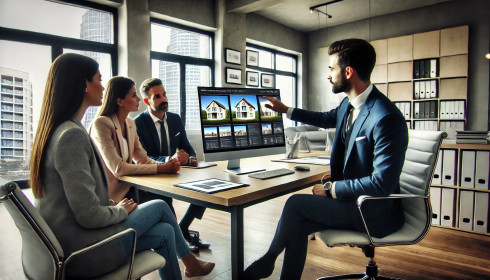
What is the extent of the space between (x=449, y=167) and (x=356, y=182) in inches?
82.3

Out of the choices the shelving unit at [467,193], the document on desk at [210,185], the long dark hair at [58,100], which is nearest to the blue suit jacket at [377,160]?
the document on desk at [210,185]

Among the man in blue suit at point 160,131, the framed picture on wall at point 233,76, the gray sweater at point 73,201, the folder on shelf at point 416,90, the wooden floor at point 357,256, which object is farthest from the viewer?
the folder on shelf at point 416,90

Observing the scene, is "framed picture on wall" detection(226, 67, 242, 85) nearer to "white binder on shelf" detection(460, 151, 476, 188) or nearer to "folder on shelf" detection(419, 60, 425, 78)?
"folder on shelf" detection(419, 60, 425, 78)

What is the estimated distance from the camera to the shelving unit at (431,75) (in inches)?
245

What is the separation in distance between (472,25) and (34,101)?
7396 millimetres

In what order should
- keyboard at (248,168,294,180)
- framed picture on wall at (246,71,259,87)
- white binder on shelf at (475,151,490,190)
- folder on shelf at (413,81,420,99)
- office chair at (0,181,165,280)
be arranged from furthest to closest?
framed picture on wall at (246,71,259,87)
folder on shelf at (413,81,420,99)
white binder on shelf at (475,151,490,190)
keyboard at (248,168,294,180)
office chair at (0,181,165,280)

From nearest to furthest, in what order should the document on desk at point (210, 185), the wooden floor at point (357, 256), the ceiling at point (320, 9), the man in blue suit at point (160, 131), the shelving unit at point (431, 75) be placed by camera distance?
the document on desk at point (210, 185), the wooden floor at point (357, 256), the man in blue suit at point (160, 131), the ceiling at point (320, 9), the shelving unit at point (431, 75)

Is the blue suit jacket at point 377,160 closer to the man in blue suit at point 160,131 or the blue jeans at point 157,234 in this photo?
the blue jeans at point 157,234

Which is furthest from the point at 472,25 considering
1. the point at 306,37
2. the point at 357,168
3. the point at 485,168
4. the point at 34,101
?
the point at 34,101

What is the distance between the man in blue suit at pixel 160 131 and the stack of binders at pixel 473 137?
8.02 ft

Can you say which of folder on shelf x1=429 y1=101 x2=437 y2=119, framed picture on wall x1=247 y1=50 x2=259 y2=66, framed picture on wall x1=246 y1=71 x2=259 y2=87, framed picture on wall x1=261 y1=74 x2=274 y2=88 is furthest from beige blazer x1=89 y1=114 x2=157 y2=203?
folder on shelf x1=429 y1=101 x2=437 y2=119

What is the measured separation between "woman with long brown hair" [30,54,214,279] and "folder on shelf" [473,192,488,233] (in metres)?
3.05

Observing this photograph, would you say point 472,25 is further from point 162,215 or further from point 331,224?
point 162,215

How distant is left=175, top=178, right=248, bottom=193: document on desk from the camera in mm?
1480
